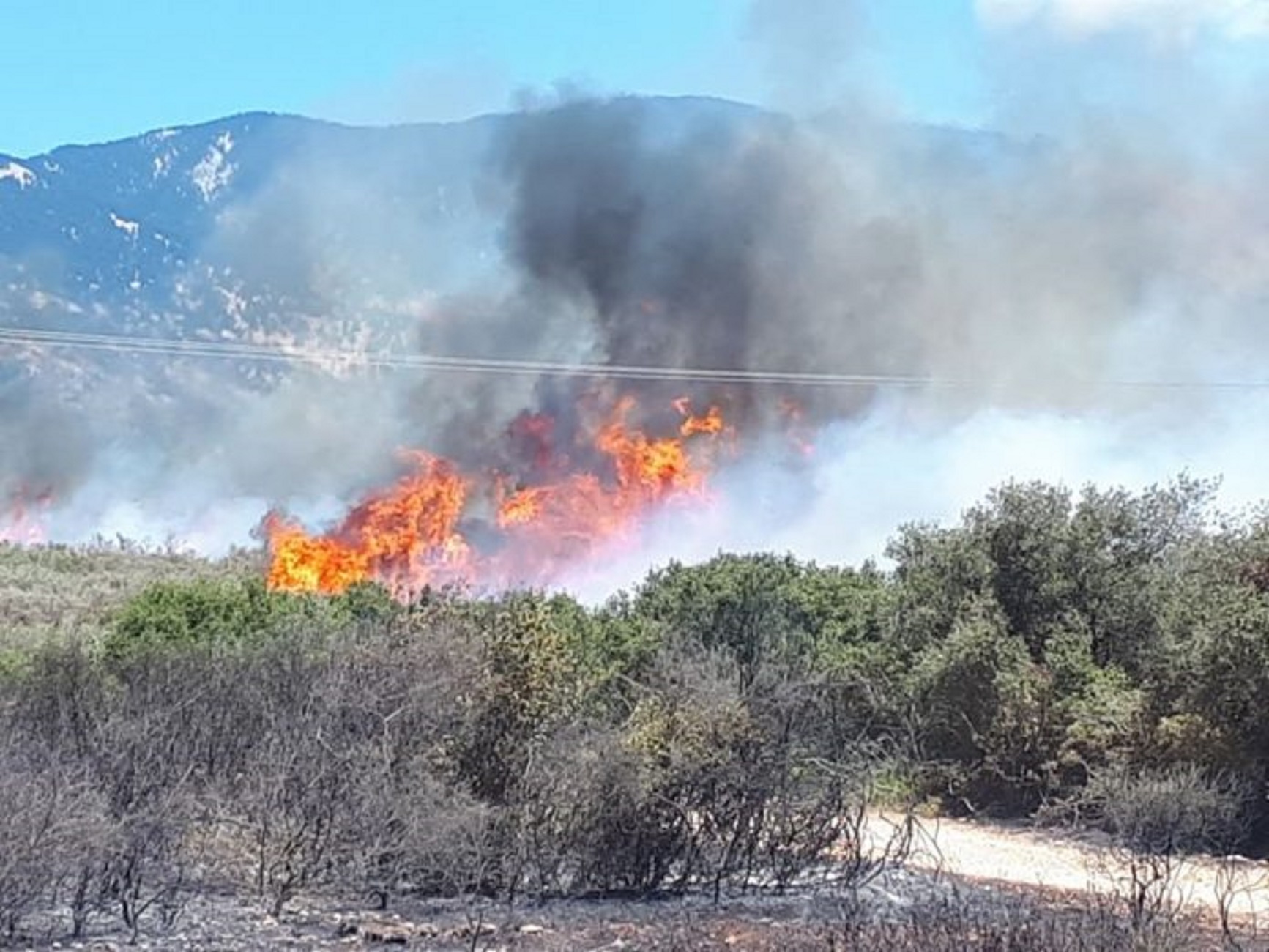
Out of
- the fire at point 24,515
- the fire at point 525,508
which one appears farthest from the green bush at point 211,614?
the fire at point 24,515

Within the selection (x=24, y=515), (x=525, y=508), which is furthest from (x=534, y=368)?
(x=24, y=515)

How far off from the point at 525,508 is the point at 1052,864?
3162 cm

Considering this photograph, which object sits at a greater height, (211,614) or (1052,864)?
(211,614)

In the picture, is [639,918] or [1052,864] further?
[1052,864]

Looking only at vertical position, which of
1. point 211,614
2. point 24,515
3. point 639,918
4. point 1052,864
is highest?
point 24,515

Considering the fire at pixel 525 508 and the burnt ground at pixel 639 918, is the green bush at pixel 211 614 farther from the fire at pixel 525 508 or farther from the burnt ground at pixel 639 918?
the fire at pixel 525 508

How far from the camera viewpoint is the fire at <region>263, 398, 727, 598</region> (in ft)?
159

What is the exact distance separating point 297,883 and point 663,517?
38253mm

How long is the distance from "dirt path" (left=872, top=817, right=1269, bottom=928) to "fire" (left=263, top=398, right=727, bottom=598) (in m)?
25.0

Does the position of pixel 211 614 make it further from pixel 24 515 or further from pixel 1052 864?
pixel 24 515

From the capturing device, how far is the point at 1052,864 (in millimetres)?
22625

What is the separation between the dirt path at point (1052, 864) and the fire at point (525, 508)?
25.0 m

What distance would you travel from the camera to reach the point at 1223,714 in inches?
945

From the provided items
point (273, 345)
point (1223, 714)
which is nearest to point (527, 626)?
point (1223, 714)
